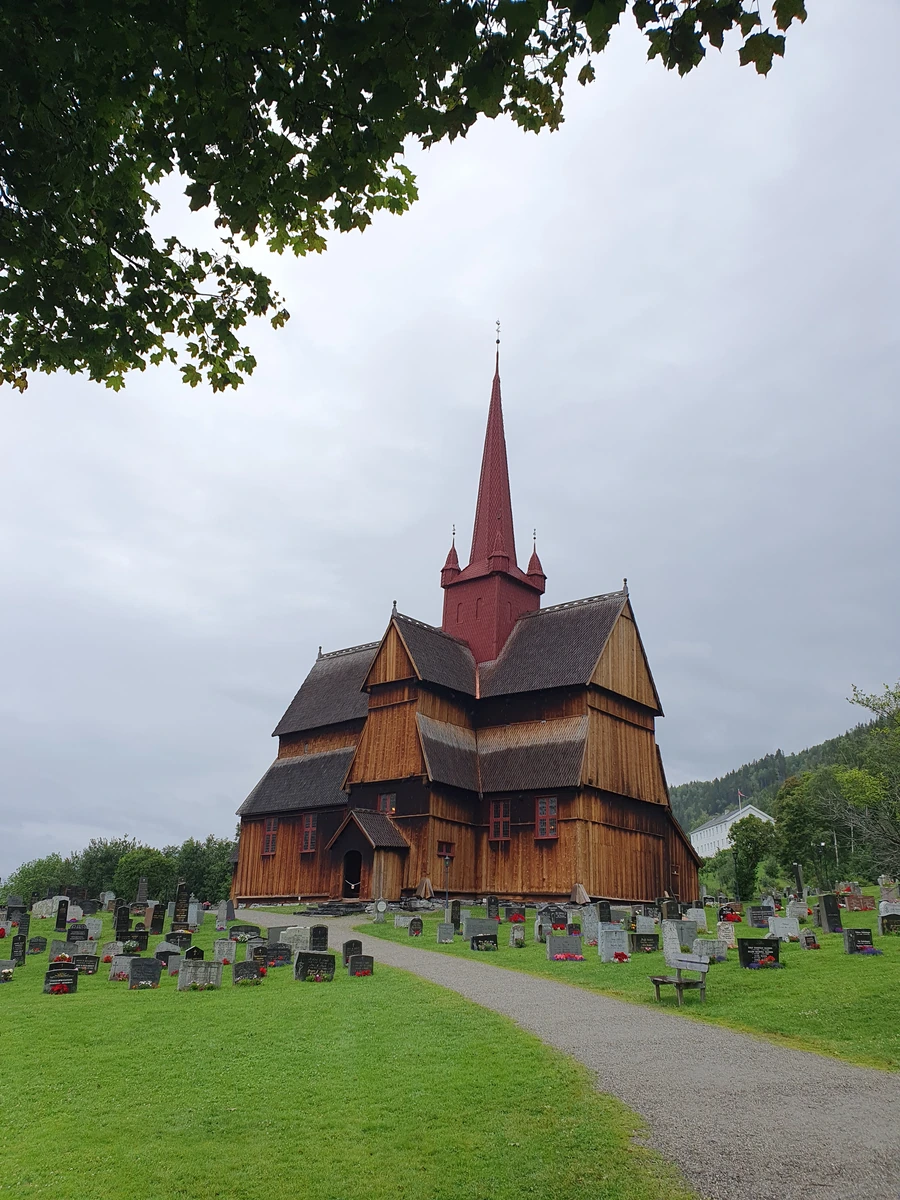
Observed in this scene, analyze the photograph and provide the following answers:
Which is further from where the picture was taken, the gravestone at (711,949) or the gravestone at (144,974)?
the gravestone at (711,949)

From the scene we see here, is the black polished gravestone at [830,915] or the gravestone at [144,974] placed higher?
the black polished gravestone at [830,915]

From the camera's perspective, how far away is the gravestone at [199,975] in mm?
16973

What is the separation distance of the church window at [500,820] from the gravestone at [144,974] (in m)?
20.6

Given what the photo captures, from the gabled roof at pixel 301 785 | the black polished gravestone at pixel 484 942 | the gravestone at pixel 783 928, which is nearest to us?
the gravestone at pixel 783 928

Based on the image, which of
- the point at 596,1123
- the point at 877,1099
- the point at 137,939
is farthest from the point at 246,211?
the point at 137,939

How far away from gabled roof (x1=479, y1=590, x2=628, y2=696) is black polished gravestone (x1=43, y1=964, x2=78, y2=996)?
23475 millimetres

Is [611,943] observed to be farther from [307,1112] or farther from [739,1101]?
[307,1112]

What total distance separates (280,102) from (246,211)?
44.2 inches

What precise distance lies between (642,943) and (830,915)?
4950 millimetres

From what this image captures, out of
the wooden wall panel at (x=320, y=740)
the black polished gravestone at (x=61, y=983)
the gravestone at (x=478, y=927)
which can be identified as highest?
the wooden wall panel at (x=320, y=740)

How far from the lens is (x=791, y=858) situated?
63250mm

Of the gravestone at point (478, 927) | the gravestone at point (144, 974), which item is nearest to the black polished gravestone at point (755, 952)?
the gravestone at point (478, 927)

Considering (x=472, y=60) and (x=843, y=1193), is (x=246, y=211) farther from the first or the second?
(x=843, y=1193)

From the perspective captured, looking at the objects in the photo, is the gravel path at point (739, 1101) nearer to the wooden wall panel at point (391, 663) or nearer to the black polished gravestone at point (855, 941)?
the black polished gravestone at point (855, 941)
